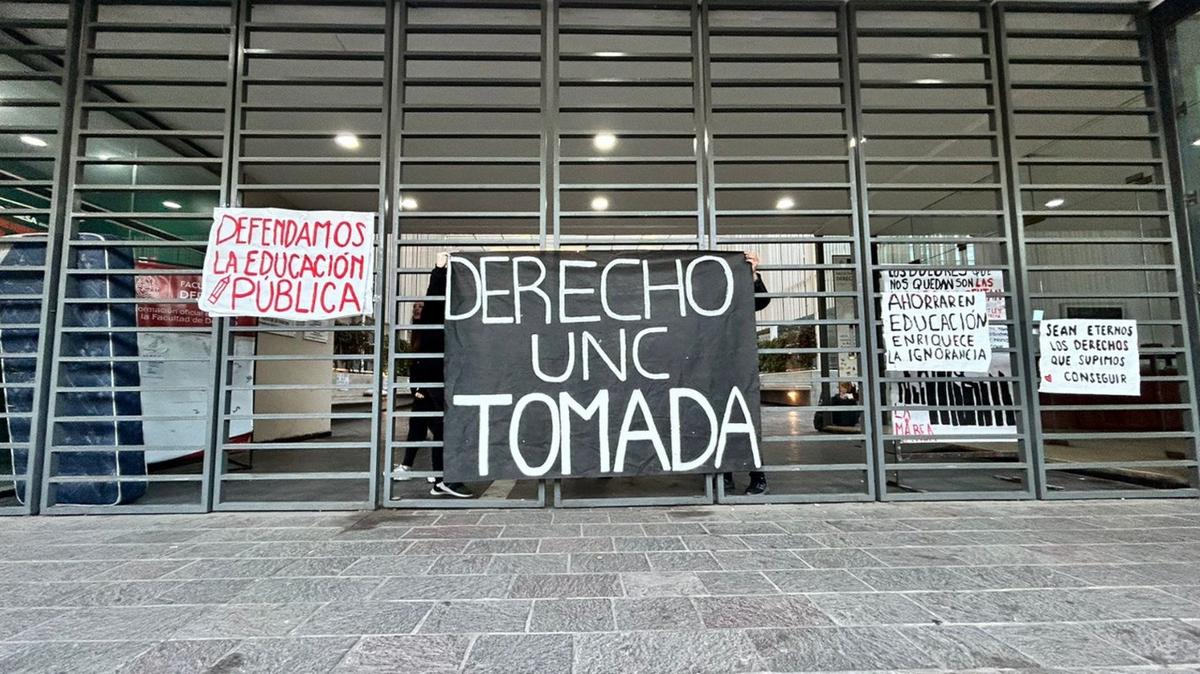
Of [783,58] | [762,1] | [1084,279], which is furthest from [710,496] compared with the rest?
[1084,279]

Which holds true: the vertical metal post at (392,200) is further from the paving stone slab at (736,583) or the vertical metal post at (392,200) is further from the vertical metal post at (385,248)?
the paving stone slab at (736,583)

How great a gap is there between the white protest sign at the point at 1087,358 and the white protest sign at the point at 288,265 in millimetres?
5199

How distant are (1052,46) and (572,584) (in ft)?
19.7

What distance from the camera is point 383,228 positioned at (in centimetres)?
412

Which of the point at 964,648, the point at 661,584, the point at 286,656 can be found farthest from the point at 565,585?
the point at 964,648

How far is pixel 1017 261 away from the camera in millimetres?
4301

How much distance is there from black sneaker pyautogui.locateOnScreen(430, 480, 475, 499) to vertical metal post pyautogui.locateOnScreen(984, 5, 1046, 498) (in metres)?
4.24

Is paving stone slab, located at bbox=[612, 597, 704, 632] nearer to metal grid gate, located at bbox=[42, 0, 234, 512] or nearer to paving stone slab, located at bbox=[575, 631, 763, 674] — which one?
paving stone slab, located at bbox=[575, 631, 763, 674]

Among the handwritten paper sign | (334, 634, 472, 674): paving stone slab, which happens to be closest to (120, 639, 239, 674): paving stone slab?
(334, 634, 472, 674): paving stone slab

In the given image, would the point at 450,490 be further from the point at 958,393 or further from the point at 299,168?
the point at 299,168

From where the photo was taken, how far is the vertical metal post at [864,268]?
4117 millimetres

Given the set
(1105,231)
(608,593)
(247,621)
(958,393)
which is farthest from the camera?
(1105,231)

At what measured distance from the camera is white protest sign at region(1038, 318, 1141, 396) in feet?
14.1

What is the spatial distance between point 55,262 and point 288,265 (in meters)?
1.72
